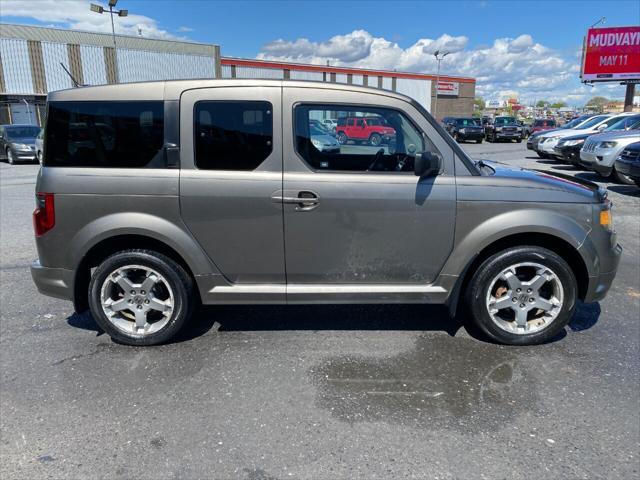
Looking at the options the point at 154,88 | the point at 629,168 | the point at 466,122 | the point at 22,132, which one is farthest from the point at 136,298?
the point at 466,122

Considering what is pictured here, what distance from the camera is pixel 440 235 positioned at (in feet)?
11.8

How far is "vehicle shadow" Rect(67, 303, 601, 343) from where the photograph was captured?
13.6 feet

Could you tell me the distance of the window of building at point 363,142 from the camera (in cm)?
360

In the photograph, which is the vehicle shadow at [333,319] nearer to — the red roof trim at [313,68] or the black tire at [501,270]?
the black tire at [501,270]

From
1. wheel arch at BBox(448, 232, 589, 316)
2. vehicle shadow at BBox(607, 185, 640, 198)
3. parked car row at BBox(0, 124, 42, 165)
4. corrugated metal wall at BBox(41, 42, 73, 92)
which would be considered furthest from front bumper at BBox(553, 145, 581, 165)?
corrugated metal wall at BBox(41, 42, 73, 92)

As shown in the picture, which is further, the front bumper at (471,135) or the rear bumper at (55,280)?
the front bumper at (471,135)

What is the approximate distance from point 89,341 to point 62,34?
160 ft

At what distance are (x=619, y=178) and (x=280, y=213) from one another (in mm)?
11447

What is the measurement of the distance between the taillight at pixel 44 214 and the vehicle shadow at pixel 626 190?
11413 mm

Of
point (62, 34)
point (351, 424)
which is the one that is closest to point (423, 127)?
point (351, 424)

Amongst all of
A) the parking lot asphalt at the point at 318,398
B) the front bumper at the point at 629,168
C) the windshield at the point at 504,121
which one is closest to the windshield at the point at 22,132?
the parking lot asphalt at the point at 318,398

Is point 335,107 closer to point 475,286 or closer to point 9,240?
point 475,286

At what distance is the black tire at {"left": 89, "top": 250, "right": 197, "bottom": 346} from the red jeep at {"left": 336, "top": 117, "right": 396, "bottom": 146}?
1.66 metres

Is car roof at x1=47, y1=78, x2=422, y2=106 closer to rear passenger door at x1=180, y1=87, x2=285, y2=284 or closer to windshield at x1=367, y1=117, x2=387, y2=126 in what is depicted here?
rear passenger door at x1=180, y1=87, x2=285, y2=284
